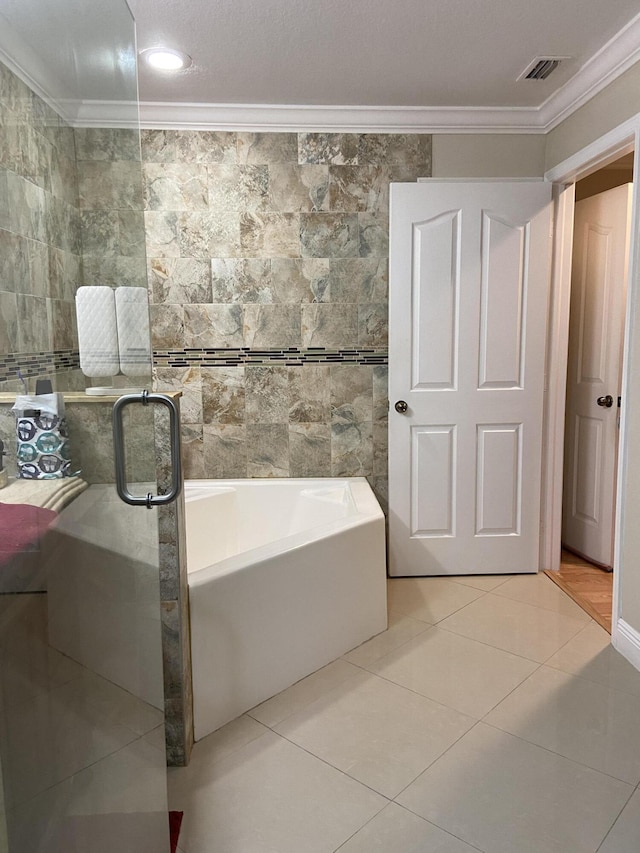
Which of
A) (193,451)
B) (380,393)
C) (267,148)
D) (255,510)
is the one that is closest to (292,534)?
(255,510)

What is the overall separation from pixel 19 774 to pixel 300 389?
→ 2.85 meters

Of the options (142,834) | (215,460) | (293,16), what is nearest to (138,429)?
(142,834)

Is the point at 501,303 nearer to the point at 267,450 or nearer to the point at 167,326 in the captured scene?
the point at 267,450

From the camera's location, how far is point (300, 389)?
351cm

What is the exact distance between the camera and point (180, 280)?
11.1 ft

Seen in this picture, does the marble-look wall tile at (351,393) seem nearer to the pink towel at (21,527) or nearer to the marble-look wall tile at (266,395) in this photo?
the marble-look wall tile at (266,395)

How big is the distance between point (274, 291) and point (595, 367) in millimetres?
1883

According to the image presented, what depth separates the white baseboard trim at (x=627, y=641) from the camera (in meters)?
2.55

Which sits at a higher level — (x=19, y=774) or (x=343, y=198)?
(x=343, y=198)

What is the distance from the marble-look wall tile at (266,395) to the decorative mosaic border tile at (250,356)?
5cm

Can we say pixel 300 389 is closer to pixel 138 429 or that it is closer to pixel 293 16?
pixel 293 16

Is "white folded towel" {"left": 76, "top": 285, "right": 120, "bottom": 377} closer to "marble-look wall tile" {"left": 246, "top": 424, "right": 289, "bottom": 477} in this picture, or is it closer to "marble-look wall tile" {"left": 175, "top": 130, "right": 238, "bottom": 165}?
"marble-look wall tile" {"left": 246, "top": 424, "right": 289, "bottom": 477}

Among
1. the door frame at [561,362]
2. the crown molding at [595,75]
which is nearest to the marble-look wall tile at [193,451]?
the door frame at [561,362]

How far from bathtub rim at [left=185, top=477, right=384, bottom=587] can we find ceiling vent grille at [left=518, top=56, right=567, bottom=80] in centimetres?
201
